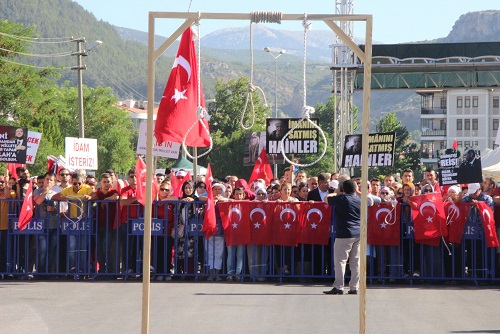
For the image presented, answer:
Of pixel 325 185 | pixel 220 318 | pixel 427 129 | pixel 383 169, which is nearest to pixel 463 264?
pixel 325 185

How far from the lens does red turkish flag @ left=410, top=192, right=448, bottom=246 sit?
52.8 ft

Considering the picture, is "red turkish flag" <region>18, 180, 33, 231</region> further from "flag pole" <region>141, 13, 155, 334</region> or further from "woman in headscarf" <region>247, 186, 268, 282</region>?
"flag pole" <region>141, 13, 155, 334</region>

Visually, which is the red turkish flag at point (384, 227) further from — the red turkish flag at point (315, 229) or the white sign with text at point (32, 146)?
the white sign with text at point (32, 146)

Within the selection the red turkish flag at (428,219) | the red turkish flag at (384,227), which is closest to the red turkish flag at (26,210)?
the red turkish flag at (384,227)

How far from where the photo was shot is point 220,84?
81.6 m

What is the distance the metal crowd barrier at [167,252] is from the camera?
16312 mm

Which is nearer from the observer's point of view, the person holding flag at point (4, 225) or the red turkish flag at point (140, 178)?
the red turkish flag at point (140, 178)

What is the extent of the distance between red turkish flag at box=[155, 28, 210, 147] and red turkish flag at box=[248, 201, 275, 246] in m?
4.66

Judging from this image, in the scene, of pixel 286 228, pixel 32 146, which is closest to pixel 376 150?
pixel 286 228

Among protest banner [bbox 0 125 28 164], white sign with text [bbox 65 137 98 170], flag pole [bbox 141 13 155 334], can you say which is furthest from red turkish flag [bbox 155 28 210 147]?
white sign with text [bbox 65 137 98 170]

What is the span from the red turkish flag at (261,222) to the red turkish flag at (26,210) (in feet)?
11.5

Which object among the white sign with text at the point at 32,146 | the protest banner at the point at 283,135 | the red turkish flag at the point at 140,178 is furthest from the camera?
the white sign with text at the point at 32,146

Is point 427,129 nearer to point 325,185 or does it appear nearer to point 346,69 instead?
point 346,69

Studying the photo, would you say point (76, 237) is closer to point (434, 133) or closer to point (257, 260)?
point (257, 260)
